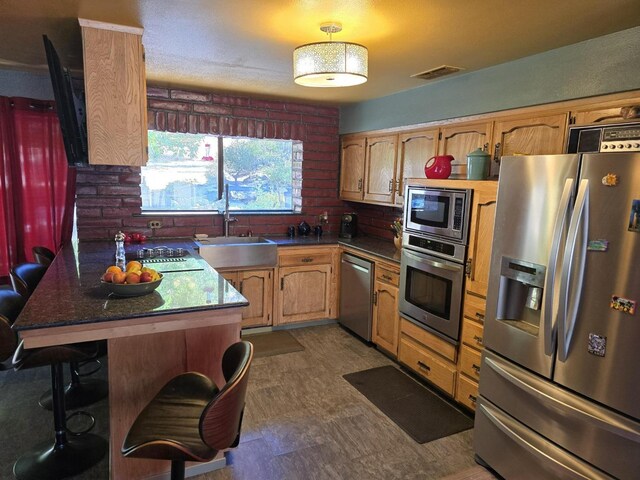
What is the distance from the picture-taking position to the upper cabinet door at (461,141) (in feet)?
9.38

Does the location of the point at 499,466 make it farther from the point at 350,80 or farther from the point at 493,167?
the point at 350,80

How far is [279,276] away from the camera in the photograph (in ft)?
13.1

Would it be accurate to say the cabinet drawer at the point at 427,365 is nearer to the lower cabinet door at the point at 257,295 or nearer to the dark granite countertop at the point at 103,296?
the lower cabinet door at the point at 257,295

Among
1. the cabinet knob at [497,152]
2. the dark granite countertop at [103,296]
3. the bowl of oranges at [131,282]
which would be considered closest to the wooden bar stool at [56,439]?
the dark granite countertop at [103,296]

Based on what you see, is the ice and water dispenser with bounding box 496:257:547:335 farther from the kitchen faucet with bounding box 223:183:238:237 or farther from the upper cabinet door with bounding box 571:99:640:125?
the kitchen faucet with bounding box 223:183:238:237

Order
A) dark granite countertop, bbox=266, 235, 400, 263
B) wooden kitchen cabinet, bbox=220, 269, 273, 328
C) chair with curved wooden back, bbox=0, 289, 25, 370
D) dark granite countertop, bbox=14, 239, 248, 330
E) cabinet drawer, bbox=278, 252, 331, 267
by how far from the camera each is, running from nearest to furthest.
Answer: dark granite countertop, bbox=14, 239, 248, 330
chair with curved wooden back, bbox=0, 289, 25, 370
dark granite countertop, bbox=266, 235, 400, 263
wooden kitchen cabinet, bbox=220, 269, 273, 328
cabinet drawer, bbox=278, 252, 331, 267

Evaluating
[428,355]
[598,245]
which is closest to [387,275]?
[428,355]

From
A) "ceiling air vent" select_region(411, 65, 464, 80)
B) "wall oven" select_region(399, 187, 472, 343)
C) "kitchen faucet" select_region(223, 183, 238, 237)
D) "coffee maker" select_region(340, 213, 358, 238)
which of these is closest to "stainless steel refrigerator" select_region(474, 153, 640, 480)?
"wall oven" select_region(399, 187, 472, 343)

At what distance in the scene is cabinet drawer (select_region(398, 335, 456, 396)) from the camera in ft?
9.32

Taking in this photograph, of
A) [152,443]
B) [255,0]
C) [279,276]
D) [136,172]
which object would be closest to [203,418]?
[152,443]

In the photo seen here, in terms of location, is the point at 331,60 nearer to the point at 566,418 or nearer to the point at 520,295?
the point at 520,295

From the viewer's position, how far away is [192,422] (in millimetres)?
1542

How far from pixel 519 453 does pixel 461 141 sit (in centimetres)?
207

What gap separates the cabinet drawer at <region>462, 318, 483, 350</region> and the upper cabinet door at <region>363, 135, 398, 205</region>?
1514 mm
